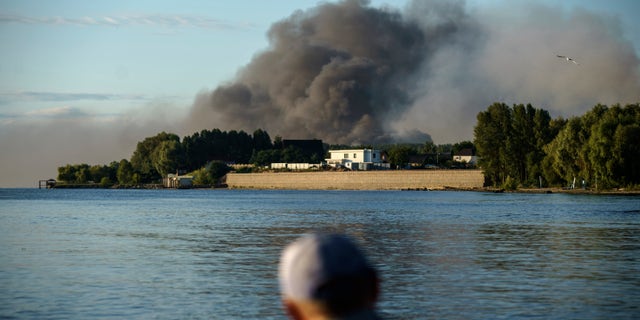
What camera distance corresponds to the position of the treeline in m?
117

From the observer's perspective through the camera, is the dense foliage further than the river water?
Yes

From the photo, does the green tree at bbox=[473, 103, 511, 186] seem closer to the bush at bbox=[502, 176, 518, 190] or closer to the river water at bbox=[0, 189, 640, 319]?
the bush at bbox=[502, 176, 518, 190]

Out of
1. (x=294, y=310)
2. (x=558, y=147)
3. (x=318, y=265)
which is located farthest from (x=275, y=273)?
(x=558, y=147)

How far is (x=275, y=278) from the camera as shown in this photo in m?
26.2

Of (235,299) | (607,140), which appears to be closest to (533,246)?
(235,299)

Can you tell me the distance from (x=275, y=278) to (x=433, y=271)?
16.4ft

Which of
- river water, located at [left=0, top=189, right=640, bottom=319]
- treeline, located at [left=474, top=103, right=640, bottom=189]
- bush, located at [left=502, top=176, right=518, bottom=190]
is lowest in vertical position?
river water, located at [left=0, top=189, right=640, bottom=319]

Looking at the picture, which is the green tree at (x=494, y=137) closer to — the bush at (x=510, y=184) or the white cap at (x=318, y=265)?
the bush at (x=510, y=184)

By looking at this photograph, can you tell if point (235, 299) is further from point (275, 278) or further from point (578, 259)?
point (578, 259)

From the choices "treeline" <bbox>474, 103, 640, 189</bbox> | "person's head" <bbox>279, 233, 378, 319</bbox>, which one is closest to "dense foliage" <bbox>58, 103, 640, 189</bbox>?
"treeline" <bbox>474, 103, 640, 189</bbox>

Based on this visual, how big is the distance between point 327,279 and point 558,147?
131 m

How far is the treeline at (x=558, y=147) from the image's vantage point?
11738 centimetres

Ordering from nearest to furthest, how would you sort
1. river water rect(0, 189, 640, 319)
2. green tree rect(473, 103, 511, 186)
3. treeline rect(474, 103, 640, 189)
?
river water rect(0, 189, 640, 319), treeline rect(474, 103, 640, 189), green tree rect(473, 103, 511, 186)

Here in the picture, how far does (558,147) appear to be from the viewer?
424 ft
